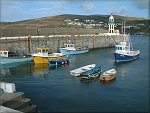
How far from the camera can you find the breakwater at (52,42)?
49.1 m

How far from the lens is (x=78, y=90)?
27.4m

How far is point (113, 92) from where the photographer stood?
26672 mm

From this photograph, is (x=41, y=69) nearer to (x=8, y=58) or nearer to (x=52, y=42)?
(x=8, y=58)

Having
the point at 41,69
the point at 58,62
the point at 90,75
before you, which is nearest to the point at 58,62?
the point at 58,62

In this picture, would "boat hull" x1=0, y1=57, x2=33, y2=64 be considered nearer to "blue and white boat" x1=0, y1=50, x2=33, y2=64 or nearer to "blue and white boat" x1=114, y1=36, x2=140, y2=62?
"blue and white boat" x1=0, y1=50, x2=33, y2=64

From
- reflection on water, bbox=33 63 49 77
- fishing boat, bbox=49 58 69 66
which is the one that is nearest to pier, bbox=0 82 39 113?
reflection on water, bbox=33 63 49 77

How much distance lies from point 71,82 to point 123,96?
22.9ft

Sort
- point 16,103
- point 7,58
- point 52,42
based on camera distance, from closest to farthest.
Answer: point 16,103 < point 7,58 < point 52,42

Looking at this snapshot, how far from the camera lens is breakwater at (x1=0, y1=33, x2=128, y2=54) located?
49.1 m

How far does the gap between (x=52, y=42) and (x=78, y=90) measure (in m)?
32.1

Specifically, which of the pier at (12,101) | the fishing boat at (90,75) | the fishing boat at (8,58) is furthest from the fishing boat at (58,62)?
the pier at (12,101)

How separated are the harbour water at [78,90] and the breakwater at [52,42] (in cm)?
994

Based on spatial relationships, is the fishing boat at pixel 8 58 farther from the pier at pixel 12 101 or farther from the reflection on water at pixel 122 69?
the pier at pixel 12 101

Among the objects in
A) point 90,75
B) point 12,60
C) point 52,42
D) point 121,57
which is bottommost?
point 90,75
